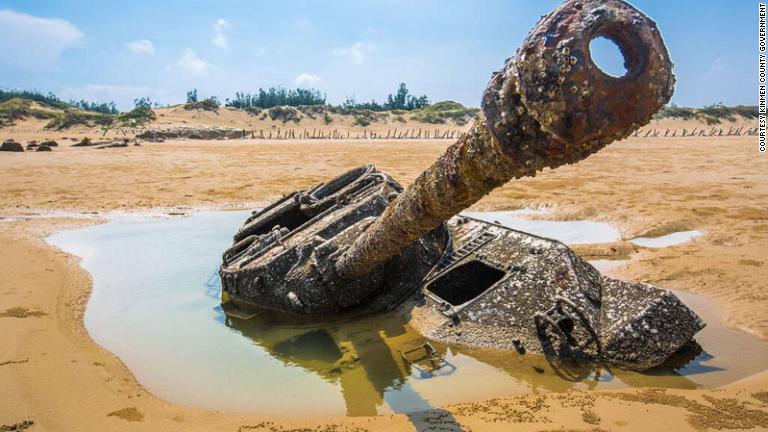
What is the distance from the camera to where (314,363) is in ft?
18.0

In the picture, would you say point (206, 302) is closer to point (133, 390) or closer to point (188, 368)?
point (188, 368)

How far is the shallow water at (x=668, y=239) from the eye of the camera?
9.95m

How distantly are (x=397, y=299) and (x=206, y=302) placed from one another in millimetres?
2744

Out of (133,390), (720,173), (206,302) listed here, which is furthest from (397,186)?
(720,173)

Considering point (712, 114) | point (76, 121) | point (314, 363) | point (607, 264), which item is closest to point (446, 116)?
point (712, 114)

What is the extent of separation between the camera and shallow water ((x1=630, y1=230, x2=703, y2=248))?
995 centimetres

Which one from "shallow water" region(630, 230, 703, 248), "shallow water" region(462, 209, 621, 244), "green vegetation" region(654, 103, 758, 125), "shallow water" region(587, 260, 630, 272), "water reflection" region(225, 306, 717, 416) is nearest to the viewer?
"water reflection" region(225, 306, 717, 416)

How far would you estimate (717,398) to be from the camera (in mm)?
4336

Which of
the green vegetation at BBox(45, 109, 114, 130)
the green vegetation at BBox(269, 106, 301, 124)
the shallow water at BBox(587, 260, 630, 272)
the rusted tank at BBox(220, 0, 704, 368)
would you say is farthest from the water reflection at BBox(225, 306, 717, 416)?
the green vegetation at BBox(269, 106, 301, 124)

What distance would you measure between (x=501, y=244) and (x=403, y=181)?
12560 mm

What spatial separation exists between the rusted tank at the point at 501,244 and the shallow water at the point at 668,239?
4.66m

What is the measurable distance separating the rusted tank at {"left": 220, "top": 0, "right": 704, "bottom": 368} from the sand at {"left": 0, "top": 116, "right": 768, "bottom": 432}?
30.3 inches

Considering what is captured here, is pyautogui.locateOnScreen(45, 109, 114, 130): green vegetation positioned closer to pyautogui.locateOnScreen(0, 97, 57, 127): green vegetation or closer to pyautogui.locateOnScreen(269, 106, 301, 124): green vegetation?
pyautogui.locateOnScreen(0, 97, 57, 127): green vegetation

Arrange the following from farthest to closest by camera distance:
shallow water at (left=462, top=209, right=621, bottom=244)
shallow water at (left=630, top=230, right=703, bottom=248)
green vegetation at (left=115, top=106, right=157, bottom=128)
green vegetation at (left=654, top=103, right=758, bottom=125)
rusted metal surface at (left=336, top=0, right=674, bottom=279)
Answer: green vegetation at (left=654, top=103, right=758, bottom=125) < green vegetation at (left=115, top=106, right=157, bottom=128) < shallow water at (left=462, top=209, right=621, bottom=244) < shallow water at (left=630, top=230, right=703, bottom=248) < rusted metal surface at (left=336, top=0, right=674, bottom=279)
